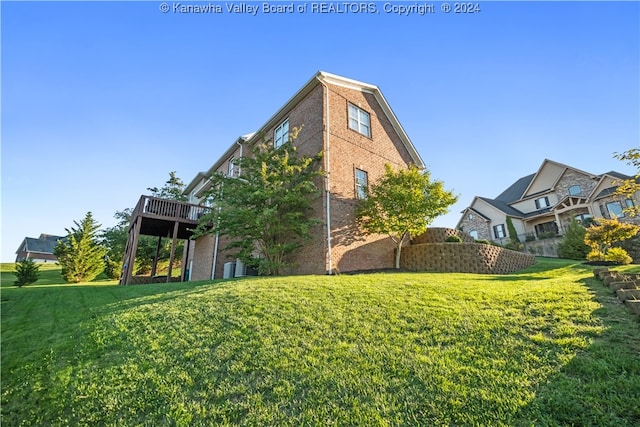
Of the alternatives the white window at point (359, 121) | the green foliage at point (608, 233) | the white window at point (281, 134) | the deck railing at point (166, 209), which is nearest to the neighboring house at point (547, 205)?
the green foliage at point (608, 233)

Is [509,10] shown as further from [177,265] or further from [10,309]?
[177,265]

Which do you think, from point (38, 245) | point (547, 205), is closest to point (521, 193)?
point (547, 205)

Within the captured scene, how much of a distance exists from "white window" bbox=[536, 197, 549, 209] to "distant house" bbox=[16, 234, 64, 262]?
65.6 m

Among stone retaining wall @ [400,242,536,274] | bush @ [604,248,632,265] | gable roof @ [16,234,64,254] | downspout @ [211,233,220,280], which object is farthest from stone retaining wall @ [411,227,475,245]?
gable roof @ [16,234,64,254]

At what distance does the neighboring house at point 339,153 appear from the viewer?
1144 centimetres

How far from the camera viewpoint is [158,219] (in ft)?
47.9

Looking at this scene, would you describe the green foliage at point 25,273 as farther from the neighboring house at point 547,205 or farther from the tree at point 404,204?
the neighboring house at point 547,205

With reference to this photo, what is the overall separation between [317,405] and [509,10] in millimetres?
11256

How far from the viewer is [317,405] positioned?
2.89 m

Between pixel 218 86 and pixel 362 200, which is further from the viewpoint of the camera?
pixel 362 200

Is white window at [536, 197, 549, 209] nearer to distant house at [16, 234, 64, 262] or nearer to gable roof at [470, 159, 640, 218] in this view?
gable roof at [470, 159, 640, 218]

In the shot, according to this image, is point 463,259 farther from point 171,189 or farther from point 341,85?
point 171,189

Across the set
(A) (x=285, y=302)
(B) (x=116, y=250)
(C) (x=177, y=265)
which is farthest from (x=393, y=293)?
(B) (x=116, y=250)

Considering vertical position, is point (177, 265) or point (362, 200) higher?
point (362, 200)
